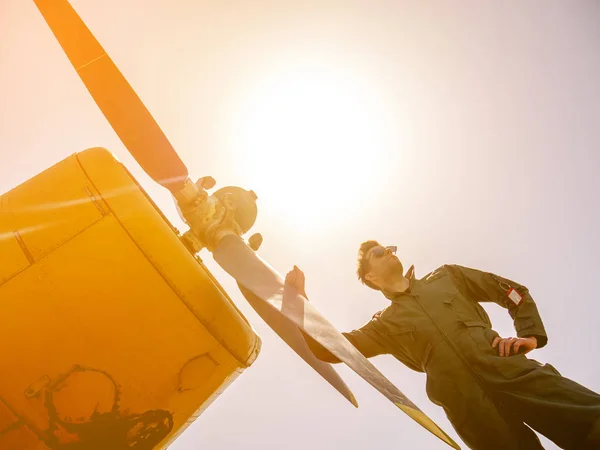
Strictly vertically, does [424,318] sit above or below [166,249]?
above

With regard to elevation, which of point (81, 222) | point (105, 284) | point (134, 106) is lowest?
point (105, 284)

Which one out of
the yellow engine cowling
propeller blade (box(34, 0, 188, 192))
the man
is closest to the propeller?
propeller blade (box(34, 0, 188, 192))

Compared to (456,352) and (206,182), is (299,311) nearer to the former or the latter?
(456,352)

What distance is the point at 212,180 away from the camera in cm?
411

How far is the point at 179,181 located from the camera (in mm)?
3791

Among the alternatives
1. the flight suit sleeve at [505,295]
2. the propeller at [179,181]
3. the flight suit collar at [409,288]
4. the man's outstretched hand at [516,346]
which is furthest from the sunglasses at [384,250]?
the man's outstretched hand at [516,346]

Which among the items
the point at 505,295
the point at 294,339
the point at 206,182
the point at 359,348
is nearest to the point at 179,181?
the point at 206,182

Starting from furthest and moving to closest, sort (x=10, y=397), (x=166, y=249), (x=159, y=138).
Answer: (x=159, y=138) → (x=166, y=249) → (x=10, y=397)

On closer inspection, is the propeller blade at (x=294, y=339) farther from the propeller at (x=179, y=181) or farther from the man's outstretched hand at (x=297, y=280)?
the man's outstretched hand at (x=297, y=280)

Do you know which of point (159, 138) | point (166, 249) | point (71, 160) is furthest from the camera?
point (159, 138)

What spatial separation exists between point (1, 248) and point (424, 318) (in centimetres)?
368

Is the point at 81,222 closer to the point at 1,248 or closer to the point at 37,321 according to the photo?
the point at 1,248

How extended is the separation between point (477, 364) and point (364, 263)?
1.66 metres

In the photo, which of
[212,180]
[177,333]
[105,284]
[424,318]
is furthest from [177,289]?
[424,318]
